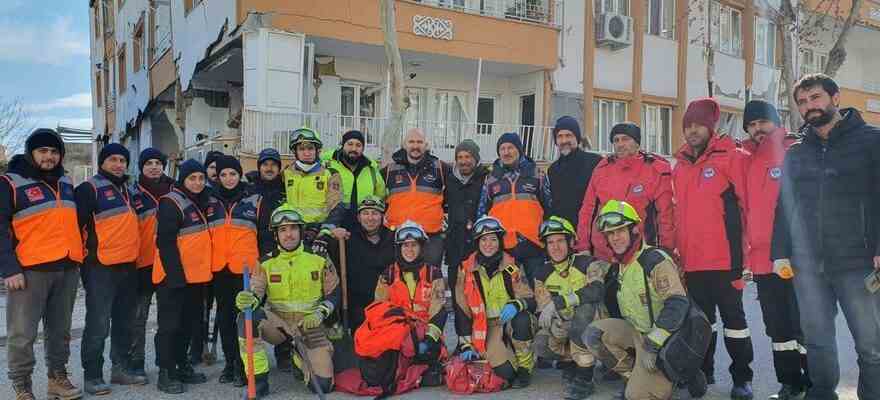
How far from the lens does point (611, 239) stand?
16.9ft

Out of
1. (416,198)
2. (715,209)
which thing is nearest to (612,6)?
(416,198)

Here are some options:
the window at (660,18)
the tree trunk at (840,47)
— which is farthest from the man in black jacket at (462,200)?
the window at (660,18)

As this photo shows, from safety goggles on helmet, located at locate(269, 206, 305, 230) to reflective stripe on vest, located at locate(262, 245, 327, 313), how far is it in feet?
0.79

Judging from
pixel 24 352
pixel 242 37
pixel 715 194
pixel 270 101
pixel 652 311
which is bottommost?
pixel 24 352

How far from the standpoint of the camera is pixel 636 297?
16.8 ft

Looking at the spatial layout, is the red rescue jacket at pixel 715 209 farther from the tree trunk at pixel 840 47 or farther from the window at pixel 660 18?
the window at pixel 660 18

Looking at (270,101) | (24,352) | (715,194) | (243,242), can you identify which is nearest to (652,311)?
(715,194)

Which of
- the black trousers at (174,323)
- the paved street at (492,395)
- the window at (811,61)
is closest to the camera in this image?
the paved street at (492,395)

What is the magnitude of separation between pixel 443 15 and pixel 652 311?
36.2 ft

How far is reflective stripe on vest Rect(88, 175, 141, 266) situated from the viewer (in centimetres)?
551

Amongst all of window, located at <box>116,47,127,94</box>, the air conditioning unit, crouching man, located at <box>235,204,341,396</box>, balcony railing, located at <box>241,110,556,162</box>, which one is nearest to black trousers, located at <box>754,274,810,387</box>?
crouching man, located at <box>235,204,341,396</box>

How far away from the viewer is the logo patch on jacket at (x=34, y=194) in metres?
5.09

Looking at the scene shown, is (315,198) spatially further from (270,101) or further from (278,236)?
(270,101)

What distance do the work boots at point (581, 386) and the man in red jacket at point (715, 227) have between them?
99cm
